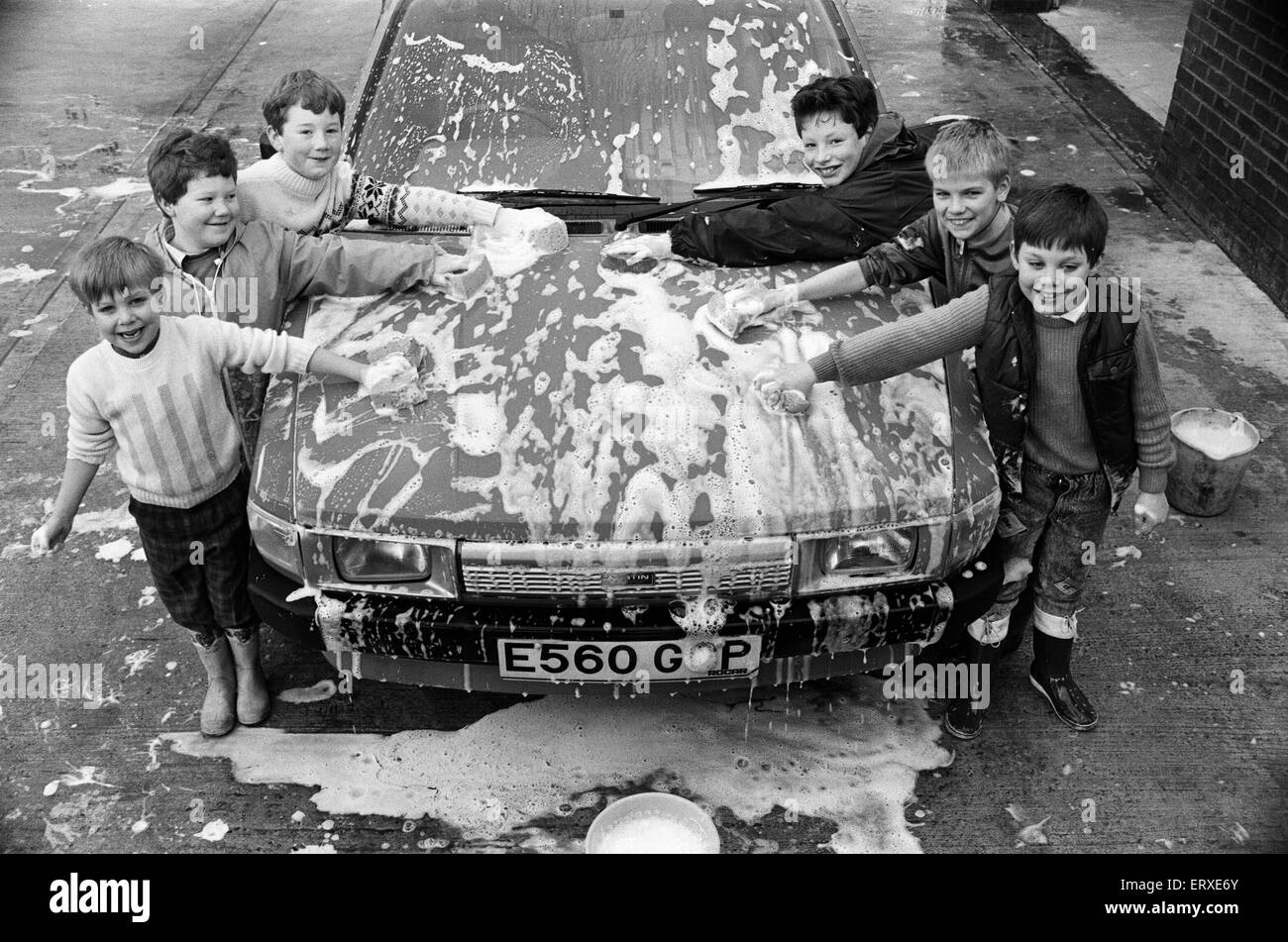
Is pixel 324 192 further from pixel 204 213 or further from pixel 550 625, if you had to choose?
pixel 550 625

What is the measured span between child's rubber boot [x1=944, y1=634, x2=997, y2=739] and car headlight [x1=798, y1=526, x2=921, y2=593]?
56cm

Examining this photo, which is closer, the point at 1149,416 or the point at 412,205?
the point at 1149,416

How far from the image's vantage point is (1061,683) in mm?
3205

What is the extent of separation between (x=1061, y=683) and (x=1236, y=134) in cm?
391

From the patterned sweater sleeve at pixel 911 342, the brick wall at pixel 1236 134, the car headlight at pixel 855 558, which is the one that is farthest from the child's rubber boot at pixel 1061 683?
the brick wall at pixel 1236 134

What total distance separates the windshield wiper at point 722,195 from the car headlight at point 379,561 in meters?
1.23

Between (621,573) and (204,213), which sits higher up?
(204,213)

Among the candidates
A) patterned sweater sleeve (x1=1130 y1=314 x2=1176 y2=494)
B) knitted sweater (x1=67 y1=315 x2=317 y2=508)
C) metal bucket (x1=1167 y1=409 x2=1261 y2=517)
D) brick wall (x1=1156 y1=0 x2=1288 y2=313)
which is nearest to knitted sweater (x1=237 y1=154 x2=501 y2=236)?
knitted sweater (x1=67 y1=315 x2=317 y2=508)

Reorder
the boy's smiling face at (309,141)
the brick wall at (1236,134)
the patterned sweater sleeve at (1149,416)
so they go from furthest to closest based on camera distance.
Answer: the brick wall at (1236,134) < the boy's smiling face at (309,141) < the patterned sweater sleeve at (1149,416)

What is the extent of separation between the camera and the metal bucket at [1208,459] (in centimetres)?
388

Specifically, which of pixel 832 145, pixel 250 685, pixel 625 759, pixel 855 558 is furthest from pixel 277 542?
pixel 832 145

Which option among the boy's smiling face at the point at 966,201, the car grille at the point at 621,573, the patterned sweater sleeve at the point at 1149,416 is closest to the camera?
the car grille at the point at 621,573

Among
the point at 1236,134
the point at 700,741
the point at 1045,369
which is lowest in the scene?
the point at 700,741

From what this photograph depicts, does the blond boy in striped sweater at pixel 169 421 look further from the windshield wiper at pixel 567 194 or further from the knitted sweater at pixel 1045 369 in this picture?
the knitted sweater at pixel 1045 369
